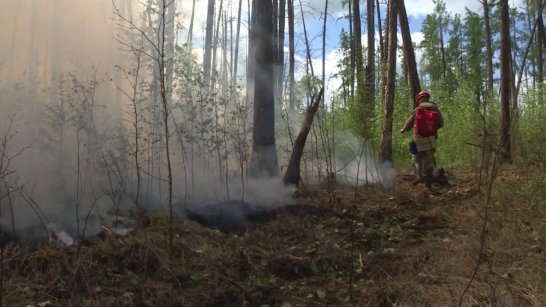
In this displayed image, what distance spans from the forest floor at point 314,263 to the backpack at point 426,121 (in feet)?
6.58

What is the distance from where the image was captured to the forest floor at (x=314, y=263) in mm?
3738

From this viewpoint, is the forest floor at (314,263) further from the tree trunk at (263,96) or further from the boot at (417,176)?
the boot at (417,176)

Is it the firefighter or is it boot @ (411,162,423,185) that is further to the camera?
boot @ (411,162,423,185)

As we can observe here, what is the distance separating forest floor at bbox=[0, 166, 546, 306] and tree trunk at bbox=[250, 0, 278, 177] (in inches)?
70.1

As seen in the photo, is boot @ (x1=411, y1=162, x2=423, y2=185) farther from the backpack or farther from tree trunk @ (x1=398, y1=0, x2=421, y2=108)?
tree trunk @ (x1=398, y1=0, x2=421, y2=108)

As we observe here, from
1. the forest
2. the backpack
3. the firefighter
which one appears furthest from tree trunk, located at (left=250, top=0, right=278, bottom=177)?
the backpack

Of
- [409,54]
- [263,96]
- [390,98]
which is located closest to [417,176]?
[390,98]

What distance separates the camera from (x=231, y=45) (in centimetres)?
3391

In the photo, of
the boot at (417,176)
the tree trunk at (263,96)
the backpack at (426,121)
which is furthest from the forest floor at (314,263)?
the boot at (417,176)

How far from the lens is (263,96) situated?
7738 millimetres

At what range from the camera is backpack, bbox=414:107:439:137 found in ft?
25.4

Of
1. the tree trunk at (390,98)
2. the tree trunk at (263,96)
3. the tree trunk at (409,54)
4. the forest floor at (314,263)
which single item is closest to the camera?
the forest floor at (314,263)

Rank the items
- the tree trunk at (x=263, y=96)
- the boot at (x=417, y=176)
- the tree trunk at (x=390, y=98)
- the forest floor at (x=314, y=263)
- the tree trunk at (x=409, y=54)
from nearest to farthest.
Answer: the forest floor at (x=314, y=263)
the tree trunk at (x=263, y=96)
the boot at (x=417, y=176)
the tree trunk at (x=409, y=54)
the tree trunk at (x=390, y=98)

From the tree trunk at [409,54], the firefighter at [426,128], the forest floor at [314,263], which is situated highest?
the tree trunk at [409,54]
